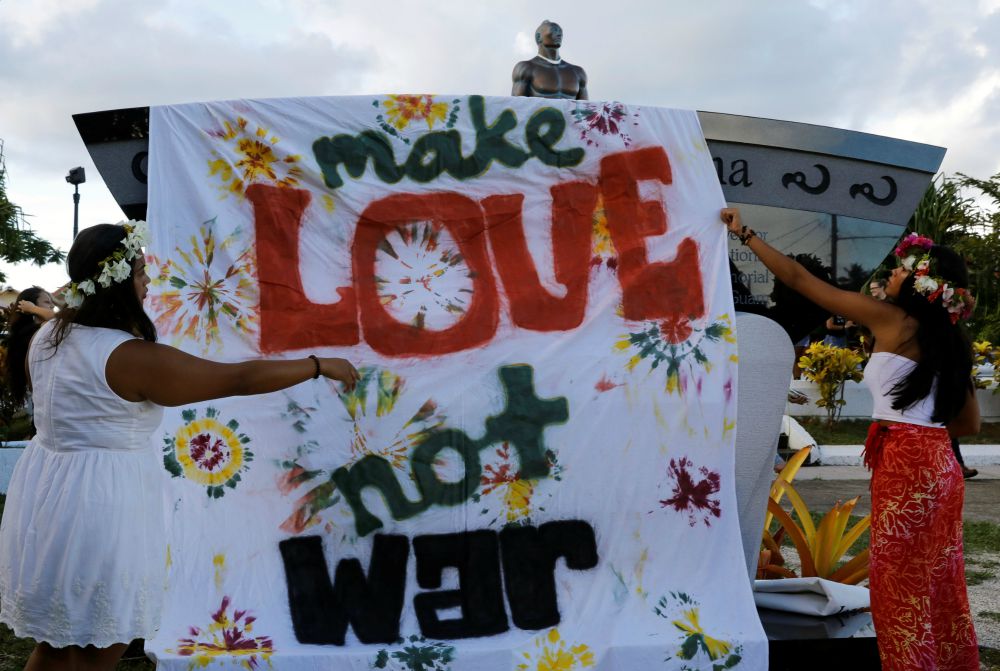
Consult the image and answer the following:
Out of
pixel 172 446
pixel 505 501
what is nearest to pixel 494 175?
pixel 505 501

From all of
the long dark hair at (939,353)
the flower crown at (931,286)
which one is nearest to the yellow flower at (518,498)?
the long dark hair at (939,353)

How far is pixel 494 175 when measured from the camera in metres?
4.22

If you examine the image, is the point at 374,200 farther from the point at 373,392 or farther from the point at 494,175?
the point at 373,392

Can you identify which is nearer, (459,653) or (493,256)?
(459,653)

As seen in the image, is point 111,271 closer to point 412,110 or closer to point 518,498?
point 412,110

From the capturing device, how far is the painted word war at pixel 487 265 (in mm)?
4098

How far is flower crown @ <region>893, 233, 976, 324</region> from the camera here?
346cm

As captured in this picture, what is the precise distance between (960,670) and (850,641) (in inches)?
20.2

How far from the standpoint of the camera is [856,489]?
9.84 meters

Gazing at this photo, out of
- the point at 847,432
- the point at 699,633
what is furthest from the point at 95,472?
the point at 847,432

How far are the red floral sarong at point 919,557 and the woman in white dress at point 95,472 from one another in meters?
2.26

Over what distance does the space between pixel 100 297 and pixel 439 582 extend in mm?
1819

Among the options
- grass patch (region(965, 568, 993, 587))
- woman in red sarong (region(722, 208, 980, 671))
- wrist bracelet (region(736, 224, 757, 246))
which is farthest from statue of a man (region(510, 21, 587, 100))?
grass patch (region(965, 568, 993, 587))

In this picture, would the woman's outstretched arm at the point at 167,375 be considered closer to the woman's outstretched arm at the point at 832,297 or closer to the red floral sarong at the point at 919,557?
the woman's outstretched arm at the point at 832,297
